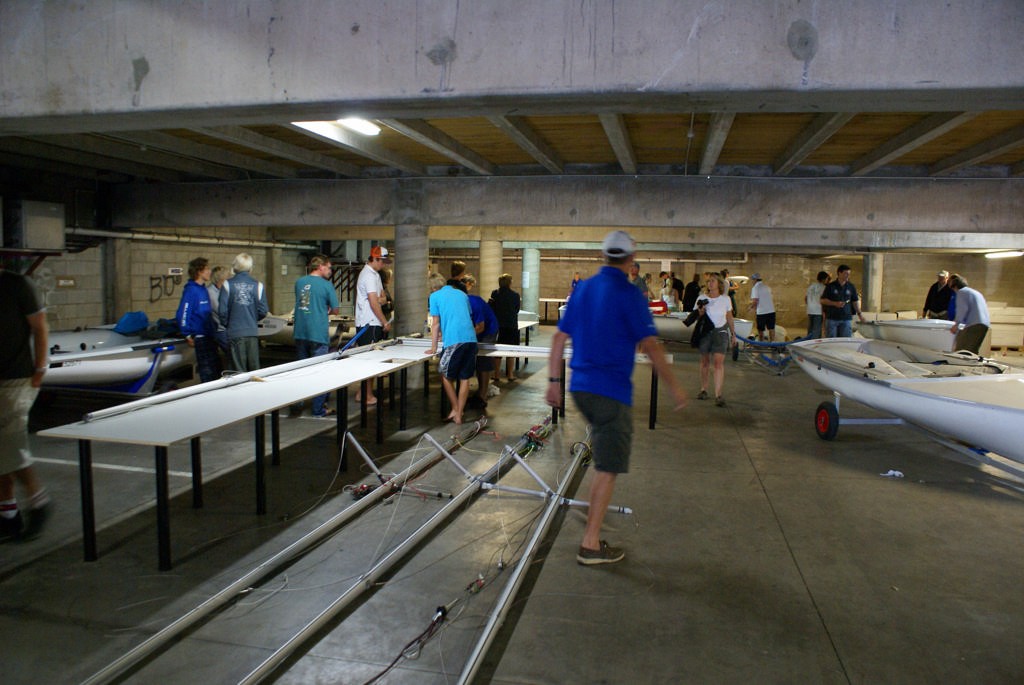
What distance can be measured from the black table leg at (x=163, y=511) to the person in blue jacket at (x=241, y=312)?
335 centimetres

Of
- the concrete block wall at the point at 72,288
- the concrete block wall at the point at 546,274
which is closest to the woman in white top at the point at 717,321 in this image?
the concrete block wall at the point at 546,274

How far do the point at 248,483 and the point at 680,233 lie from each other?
1126 cm

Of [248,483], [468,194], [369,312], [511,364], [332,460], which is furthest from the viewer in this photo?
[511,364]

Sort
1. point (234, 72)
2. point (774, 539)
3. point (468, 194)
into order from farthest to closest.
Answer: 1. point (468, 194)
2. point (774, 539)
3. point (234, 72)

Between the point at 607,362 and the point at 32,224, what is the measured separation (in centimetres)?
821

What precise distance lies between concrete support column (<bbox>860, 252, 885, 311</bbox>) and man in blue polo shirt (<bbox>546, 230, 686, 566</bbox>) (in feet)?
50.8

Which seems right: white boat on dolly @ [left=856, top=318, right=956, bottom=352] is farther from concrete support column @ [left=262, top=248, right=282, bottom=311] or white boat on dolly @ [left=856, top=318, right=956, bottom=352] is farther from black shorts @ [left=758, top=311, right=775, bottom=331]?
concrete support column @ [left=262, top=248, right=282, bottom=311]

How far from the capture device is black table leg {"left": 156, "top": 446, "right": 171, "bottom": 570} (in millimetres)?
3203

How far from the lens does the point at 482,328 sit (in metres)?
6.85

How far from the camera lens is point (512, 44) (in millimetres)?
3244

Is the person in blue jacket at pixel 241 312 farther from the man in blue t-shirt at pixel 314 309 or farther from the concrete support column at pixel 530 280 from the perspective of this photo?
the concrete support column at pixel 530 280

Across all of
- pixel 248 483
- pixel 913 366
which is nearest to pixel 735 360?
pixel 913 366

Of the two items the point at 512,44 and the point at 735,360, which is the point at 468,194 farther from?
the point at 735,360

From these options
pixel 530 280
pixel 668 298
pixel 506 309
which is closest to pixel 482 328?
pixel 506 309
